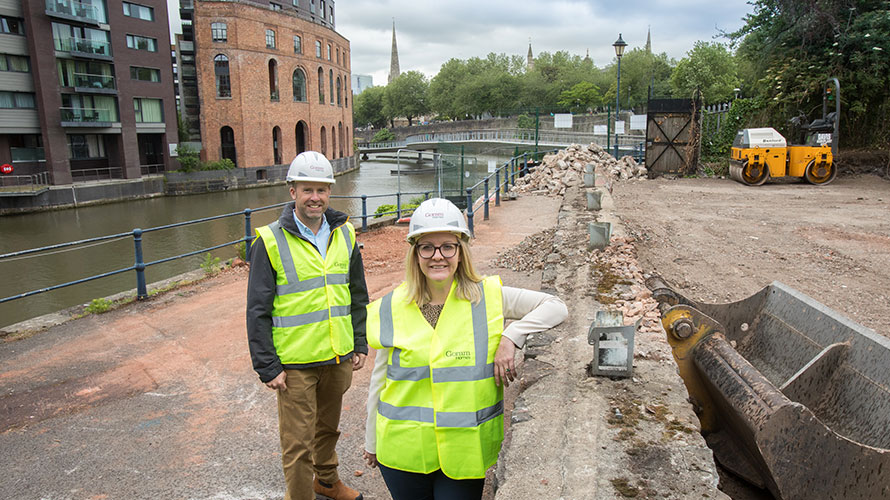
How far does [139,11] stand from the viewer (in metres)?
42.3

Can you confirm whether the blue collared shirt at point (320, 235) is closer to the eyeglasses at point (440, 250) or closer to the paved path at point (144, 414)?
the eyeglasses at point (440, 250)

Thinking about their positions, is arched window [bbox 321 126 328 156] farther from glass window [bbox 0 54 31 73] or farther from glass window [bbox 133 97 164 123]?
glass window [bbox 0 54 31 73]

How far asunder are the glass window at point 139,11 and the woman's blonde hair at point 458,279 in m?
47.8

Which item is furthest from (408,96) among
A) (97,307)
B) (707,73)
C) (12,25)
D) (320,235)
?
(320,235)

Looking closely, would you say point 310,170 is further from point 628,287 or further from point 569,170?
point 569,170

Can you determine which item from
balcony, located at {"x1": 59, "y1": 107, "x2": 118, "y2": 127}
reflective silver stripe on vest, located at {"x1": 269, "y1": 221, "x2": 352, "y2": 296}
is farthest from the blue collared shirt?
balcony, located at {"x1": 59, "y1": 107, "x2": 118, "y2": 127}

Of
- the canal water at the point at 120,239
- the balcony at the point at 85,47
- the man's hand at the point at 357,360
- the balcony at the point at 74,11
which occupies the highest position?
the balcony at the point at 74,11

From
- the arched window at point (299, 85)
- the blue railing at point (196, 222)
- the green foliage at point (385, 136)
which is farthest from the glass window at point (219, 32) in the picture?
the green foliage at point (385, 136)

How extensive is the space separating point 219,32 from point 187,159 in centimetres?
1208

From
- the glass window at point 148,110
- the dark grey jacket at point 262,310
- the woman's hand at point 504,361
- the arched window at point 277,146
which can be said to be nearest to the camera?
the woman's hand at point 504,361

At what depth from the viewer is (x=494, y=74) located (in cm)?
8625

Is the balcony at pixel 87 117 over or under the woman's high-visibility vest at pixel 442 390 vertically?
over

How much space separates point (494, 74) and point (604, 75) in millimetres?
15564

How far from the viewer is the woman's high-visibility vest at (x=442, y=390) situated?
2422 millimetres
